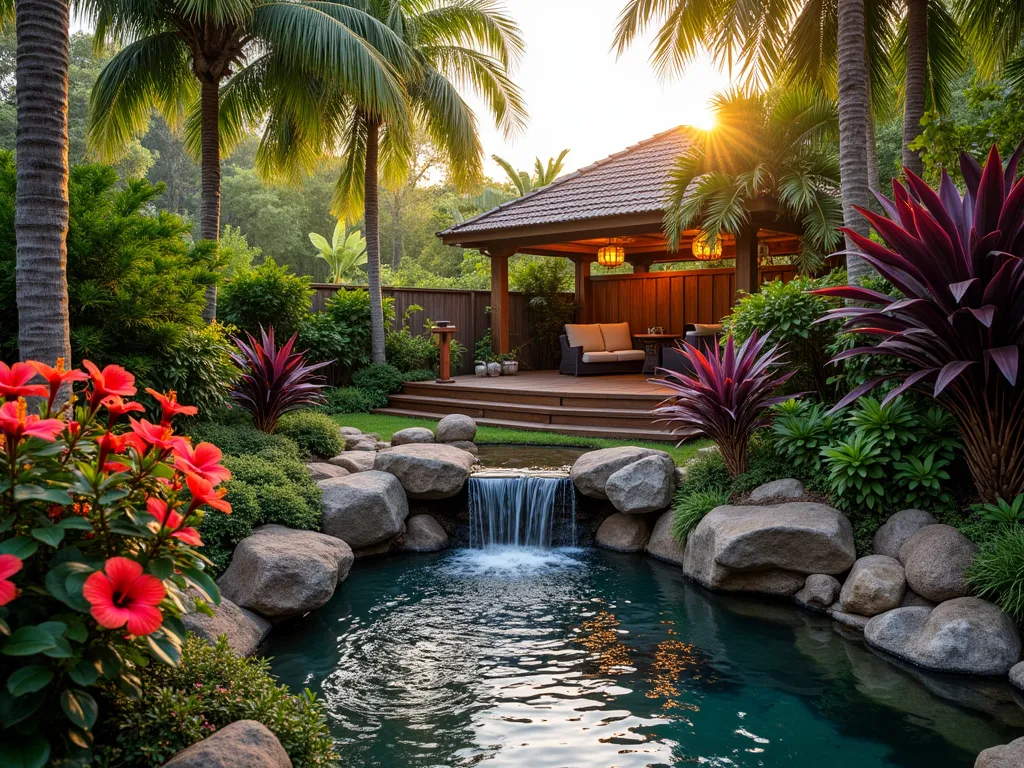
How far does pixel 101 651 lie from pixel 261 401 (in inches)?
255

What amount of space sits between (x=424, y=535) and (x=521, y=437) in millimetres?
3405

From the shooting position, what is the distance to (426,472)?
719 cm

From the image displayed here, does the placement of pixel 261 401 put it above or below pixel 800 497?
above

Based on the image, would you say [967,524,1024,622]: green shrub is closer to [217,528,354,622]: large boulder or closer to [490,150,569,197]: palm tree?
[217,528,354,622]: large boulder

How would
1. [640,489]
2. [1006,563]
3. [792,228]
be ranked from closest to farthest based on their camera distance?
[1006,563], [640,489], [792,228]

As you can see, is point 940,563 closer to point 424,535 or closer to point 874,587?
point 874,587

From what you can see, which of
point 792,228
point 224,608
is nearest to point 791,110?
point 792,228

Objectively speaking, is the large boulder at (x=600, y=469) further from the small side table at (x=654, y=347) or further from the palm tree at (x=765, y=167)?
the small side table at (x=654, y=347)

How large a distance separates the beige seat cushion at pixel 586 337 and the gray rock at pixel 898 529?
33.1ft

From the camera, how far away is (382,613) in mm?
5473

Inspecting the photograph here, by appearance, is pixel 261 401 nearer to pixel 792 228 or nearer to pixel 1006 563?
pixel 1006 563

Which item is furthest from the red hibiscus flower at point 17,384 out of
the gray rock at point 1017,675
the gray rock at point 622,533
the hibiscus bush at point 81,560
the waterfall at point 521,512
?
the gray rock at point 622,533

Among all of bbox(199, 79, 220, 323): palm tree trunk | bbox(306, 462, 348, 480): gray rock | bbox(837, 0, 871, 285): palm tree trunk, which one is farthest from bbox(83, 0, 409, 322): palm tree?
bbox(837, 0, 871, 285): palm tree trunk

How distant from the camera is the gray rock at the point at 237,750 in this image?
7.60ft
